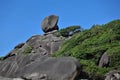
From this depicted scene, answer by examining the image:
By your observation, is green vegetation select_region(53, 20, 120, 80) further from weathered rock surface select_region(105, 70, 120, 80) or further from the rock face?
the rock face

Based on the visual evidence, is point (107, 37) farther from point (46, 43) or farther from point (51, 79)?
point (46, 43)

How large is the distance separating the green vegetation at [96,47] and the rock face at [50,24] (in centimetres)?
1339

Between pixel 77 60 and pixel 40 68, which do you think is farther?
pixel 77 60

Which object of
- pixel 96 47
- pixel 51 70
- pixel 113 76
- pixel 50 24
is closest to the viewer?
pixel 113 76

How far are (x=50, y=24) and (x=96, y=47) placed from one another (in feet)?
61.5

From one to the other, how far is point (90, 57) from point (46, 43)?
12759mm

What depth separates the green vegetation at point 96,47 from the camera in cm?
2036

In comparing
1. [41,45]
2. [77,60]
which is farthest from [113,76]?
[41,45]

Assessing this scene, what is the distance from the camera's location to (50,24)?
42.3 metres

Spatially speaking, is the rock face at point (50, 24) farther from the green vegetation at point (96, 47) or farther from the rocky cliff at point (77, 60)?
the green vegetation at point (96, 47)

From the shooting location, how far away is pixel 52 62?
19047 mm

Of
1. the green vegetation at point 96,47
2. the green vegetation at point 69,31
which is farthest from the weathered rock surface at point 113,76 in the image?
the green vegetation at point 69,31

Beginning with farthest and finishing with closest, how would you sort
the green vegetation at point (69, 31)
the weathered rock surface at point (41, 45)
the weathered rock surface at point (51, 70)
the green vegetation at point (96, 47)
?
the green vegetation at point (69, 31) → the weathered rock surface at point (41, 45) → the green vegetation at point (96, 47) → the weathered rock surface at point (51, 70)

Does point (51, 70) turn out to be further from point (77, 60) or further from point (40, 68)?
point (77, 60)
